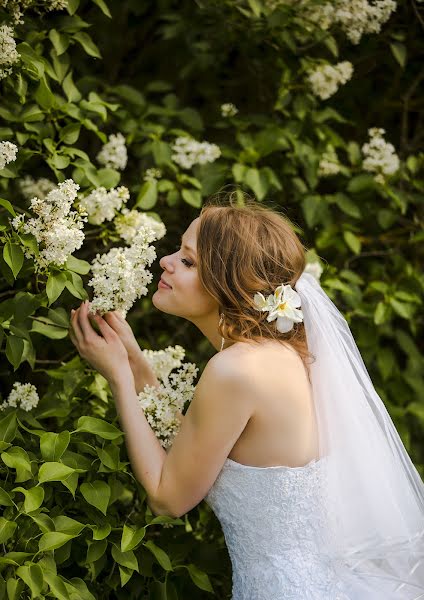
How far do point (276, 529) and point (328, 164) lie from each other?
1.61 metres

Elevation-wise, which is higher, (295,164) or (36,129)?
(36,129)

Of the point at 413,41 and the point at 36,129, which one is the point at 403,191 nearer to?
the point at 413,41

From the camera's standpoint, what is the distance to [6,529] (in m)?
1.78

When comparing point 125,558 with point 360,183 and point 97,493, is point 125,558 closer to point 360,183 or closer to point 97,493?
point 97,493

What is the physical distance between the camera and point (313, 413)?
82.4 inches

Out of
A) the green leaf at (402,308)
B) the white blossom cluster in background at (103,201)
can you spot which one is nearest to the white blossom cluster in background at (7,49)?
the white blossom cluster in background at (103,201)

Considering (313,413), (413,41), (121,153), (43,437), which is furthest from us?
(413,41)

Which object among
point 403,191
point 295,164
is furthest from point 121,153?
point 403,191

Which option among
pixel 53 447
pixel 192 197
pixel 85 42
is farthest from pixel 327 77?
pixel 53 447

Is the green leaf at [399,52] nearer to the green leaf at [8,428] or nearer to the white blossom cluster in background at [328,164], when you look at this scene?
the white blossom cluster in background at [328,164]

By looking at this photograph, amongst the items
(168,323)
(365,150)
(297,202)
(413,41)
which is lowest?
(168,323)

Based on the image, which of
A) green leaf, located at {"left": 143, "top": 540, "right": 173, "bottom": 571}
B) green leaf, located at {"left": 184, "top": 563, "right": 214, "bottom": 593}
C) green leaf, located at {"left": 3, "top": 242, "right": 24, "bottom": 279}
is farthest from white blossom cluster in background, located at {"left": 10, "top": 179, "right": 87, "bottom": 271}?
green leaf, located at {"left": 184, "top": 563, "right": 214, "bottom": 593}

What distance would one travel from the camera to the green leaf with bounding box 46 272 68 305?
2.01 meters

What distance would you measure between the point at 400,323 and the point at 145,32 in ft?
6.20
